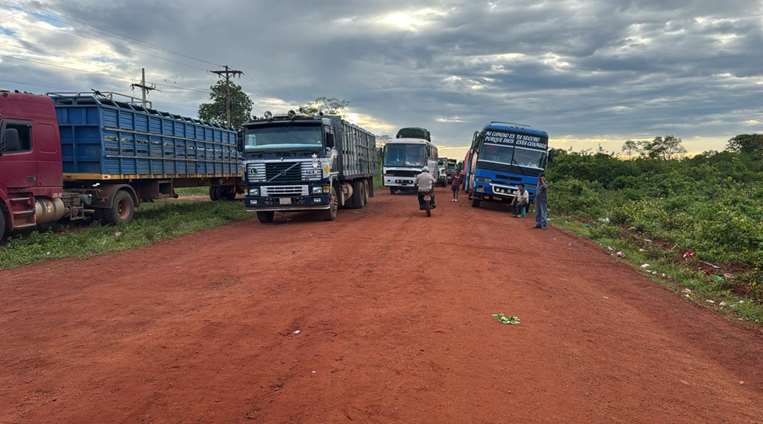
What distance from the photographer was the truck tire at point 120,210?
1397 cm

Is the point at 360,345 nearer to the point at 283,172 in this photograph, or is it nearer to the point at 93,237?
the point at 93,237

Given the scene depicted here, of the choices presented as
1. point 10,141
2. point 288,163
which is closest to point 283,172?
point 288,163

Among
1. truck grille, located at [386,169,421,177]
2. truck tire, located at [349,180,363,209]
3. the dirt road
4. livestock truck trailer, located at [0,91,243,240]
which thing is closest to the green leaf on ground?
the dirt road

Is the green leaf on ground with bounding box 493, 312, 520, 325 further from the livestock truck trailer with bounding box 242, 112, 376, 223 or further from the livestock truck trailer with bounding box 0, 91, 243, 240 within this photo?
the livestock truck trailer with bounding box 0, 91, 243, 240

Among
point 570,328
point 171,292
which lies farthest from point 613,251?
point 171,292

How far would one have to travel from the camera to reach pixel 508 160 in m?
19.4

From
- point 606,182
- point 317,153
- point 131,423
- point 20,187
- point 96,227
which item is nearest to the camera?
point 131,423

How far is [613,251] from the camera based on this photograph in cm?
1216

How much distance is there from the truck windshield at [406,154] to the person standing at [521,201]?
32.2 feet

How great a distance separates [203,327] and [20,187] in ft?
28.1

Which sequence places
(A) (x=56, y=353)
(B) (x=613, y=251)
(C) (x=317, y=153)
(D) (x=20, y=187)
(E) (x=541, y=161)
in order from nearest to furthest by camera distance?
1. (A) (x=56, y=353)
2. (D) (x=20, y=187)
3. (B) (x=613, y=251)
4. (C) (x=317, y=153)
5. (E) (x=541, y=161)

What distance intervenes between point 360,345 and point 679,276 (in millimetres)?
7265

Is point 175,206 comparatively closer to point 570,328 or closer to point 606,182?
point 570,328

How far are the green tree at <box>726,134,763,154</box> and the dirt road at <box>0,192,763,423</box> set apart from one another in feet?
134
